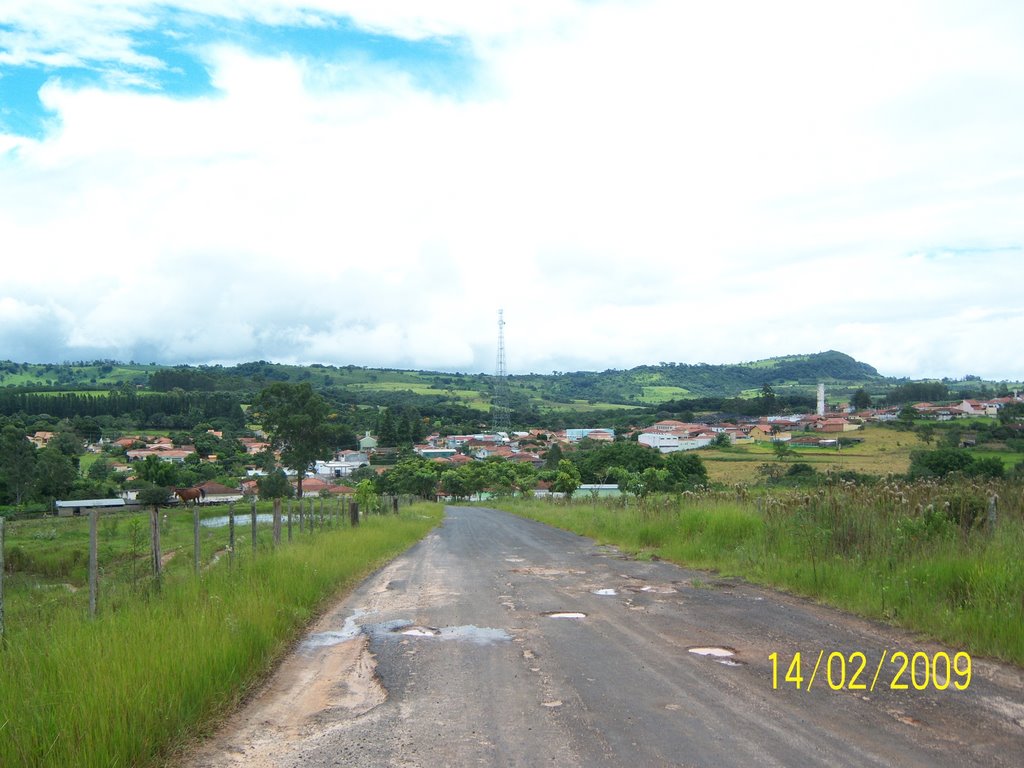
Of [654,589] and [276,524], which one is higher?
[276,524]

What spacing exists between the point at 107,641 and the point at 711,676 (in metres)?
5.04

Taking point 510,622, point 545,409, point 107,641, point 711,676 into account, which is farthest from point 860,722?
point 545,409

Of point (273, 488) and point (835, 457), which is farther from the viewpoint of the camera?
point (273, 488)

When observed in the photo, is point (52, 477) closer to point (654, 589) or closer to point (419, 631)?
point (654, 589)

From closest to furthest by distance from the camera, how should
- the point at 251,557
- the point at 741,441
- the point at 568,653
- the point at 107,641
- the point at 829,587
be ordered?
1. the point at 107,641
2. the point at 568,653
3. the point at 829,587
4. the point at 251,557
5. the point at 741,441

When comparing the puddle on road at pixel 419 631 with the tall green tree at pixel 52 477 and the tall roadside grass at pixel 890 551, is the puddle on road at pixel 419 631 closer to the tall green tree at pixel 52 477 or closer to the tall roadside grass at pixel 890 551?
the tall roadside grass at pixel 890 551

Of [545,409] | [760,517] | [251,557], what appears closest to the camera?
[251,557]

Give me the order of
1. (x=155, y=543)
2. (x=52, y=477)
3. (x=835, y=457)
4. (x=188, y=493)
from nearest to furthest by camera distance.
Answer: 1. (x=155, y=543)
2. (x=52, y=477)
3. (x=835, y=457)
4. (x=188, y=493)

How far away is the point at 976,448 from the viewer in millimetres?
44438

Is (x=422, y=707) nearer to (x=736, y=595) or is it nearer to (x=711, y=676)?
(x=711, y=676)

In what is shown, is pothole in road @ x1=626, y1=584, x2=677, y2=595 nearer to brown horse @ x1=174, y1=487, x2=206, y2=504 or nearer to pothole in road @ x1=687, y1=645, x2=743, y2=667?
pothole in road @ x1=687, y1=645, x2=743, y2=667
